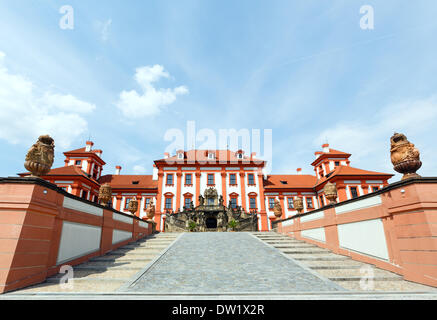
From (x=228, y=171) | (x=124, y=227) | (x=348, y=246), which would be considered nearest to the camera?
(x=348, y=246)

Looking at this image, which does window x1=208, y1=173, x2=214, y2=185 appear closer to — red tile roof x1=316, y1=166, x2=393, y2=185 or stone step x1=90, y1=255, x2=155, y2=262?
red tile roof x1=316, y1=166, x2=393, y2=185

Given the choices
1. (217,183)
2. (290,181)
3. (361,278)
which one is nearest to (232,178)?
(217,183)

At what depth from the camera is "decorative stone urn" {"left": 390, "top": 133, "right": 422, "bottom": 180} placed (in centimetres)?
655

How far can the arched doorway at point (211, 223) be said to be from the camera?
27.2 m

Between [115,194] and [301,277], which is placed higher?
[115,194]

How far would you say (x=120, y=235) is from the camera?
1270 centimetres

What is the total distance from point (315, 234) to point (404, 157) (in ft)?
23.5

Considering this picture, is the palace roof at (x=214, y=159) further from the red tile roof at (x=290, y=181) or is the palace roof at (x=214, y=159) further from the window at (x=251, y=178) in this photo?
the red tile roof at (x=290, y=181)

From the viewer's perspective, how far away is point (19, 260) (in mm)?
5770

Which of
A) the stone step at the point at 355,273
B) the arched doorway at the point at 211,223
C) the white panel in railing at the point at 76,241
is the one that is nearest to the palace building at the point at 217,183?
the arched doorway at the point at 211,223
